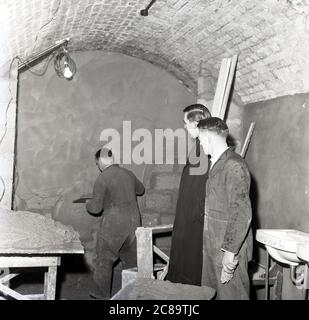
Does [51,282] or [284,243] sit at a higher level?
[284,243]

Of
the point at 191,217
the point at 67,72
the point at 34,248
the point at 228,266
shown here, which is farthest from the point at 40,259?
the point at 67,72

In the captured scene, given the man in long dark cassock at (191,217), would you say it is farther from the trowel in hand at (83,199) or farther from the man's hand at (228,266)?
the trowel in hand at (83,199)

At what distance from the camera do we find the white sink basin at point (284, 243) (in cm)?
386

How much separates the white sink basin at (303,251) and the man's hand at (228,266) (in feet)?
2.36

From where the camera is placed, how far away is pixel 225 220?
3350mm

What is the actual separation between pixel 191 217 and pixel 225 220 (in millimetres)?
585

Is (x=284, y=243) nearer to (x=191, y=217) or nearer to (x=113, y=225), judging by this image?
(x=191, y=217)

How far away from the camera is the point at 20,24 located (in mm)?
4199

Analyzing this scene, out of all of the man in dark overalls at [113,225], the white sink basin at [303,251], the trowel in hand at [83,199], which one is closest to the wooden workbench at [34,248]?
the man in dark overalls at [113,225]

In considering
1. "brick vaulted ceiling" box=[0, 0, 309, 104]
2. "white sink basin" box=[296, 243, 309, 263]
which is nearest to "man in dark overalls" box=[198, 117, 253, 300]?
"white sink basin" box=[296, 243, 309, 263]

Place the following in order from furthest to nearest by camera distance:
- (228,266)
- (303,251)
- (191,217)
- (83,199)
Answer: (83,199) → (191,217) → (303,251) → (228,266)

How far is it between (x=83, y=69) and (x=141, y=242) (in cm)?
338

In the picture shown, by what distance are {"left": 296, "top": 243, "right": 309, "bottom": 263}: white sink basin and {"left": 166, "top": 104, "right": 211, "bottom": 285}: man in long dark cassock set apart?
858mm

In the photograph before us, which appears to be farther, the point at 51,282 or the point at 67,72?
the point at 67,72
